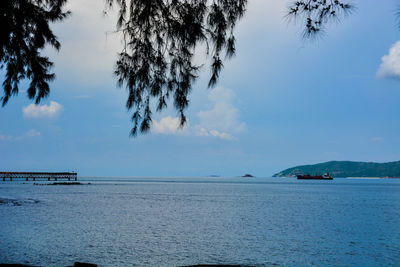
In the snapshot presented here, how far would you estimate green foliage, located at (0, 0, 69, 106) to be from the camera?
25.7 feet

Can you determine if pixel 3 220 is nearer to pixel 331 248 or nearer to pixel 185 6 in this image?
pixel 331 248

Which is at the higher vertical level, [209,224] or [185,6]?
[185,6]

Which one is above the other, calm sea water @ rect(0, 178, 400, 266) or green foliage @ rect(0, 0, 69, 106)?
green foliage @ rect(0, 0, 69, 106)

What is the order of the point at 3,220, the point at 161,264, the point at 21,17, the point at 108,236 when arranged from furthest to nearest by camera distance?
the point at 3,220
the point at 108,236
the point at 161,264
the point at 21,17

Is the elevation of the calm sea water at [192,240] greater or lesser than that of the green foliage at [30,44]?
lesser

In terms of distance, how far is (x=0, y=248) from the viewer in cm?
1647

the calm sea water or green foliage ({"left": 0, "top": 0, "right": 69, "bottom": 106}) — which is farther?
the calm sea water

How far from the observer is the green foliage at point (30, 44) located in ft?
25.7

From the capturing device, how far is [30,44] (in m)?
8.86

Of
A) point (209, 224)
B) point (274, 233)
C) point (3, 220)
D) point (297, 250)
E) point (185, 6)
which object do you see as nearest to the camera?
point (185, 6)

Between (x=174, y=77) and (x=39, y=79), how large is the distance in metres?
4.52

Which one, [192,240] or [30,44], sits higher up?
[30,44]

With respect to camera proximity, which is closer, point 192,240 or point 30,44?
point 30,44

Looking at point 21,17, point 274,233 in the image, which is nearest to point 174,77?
point 21,17
